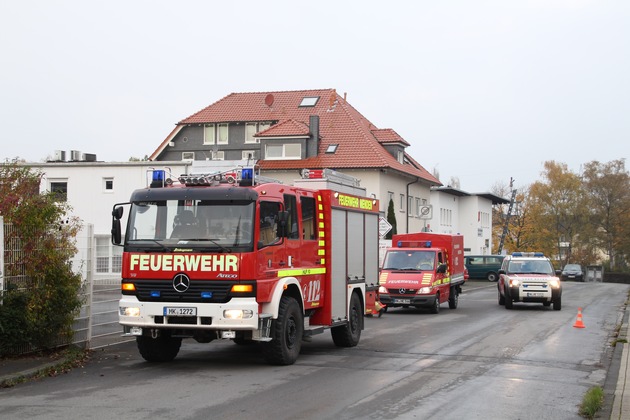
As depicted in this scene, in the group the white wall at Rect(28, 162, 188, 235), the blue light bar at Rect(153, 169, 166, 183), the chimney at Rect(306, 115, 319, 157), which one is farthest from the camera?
the chimney at Rect(306, 115, 319, 157)

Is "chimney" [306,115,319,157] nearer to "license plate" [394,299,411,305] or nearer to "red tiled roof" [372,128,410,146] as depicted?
"red tiled roof" [372,128,410,146]

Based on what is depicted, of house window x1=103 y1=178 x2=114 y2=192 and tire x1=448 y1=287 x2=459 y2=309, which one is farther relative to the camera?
house window x1=103 y1=178 x2=114 y2=192

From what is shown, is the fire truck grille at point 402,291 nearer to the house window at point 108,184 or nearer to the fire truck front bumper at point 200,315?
the fire truck front bumper at point 200,315

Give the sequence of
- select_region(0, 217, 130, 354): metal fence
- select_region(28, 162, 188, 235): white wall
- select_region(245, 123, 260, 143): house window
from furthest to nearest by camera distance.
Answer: select_region(245, 123, 260, 143): house window, select_region(28, 162, 188, 235): white wall, select_region(0, 217, 130, 354): metal fence

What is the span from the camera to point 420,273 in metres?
26.5

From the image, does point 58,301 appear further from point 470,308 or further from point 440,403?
point 470,308

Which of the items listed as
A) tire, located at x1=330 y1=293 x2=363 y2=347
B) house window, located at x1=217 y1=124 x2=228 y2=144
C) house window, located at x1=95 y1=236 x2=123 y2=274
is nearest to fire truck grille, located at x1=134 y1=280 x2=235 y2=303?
house window, located at x1=95 y1=236 x2=123 y2=274

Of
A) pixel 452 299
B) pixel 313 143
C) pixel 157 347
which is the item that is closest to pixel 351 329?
pixel 157 347

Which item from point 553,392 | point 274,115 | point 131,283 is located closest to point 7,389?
point 131,283

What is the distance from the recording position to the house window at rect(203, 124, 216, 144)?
5669cm

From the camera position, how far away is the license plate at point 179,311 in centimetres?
1205

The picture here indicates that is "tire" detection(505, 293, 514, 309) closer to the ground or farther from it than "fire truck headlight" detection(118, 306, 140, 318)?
closer to the ground

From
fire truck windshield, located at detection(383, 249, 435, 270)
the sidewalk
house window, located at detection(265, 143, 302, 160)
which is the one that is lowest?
the sidewalk

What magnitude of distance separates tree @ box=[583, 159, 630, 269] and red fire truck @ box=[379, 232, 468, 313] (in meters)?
70.0
